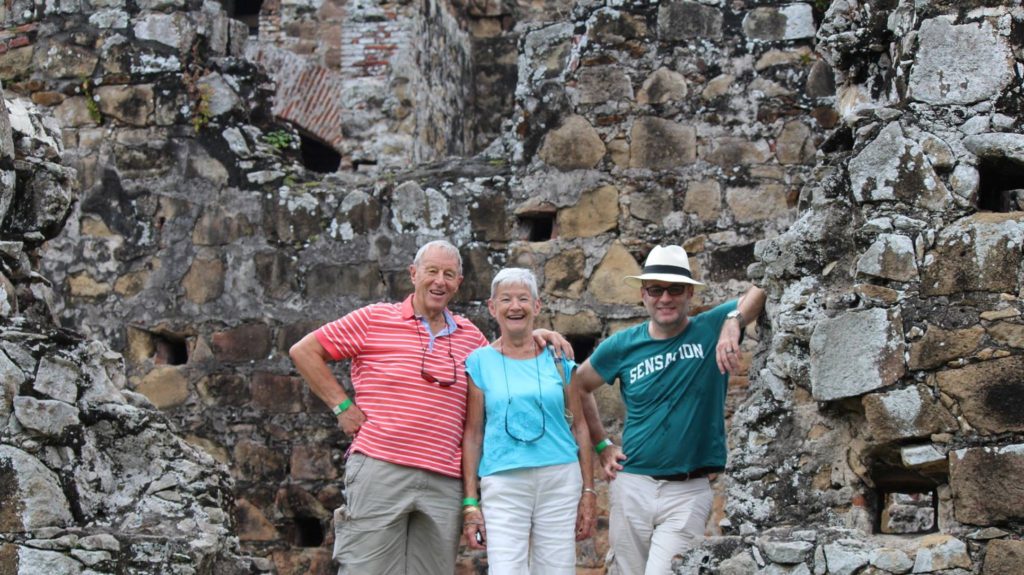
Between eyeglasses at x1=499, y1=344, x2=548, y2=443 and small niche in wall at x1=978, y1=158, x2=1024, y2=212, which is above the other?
small niche in wall at x1=978, y1=158, x2=1024, y2=212

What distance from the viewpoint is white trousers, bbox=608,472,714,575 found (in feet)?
18.9

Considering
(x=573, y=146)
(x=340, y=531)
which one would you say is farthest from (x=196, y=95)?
(x=340, y=531)

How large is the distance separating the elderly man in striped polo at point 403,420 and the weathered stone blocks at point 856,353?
1.06m

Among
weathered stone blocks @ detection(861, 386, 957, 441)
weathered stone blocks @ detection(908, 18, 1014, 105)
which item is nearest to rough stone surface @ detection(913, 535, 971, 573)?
weathered stone blocks @ detection(861, 386, 957, 441)

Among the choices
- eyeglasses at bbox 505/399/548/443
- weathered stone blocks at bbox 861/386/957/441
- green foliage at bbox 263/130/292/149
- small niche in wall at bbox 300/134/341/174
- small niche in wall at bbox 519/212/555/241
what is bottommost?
eyeglasses at bbox 505/399/548/443

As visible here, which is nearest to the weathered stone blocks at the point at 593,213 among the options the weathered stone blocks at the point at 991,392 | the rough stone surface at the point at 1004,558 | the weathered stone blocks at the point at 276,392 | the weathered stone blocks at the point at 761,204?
the weathered stone blocks at the point at 761,204

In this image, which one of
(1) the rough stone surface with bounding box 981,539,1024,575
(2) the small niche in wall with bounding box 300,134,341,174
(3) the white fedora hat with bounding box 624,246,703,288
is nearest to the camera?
(1) the rough stone surface with bounding box 981,539,1024,575

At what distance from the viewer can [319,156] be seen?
13.9 meters

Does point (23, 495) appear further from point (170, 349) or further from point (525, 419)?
point (170, 349)

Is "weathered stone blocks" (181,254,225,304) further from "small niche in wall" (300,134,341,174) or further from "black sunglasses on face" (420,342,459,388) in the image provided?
"small niche in wall" (300,134,341,174)

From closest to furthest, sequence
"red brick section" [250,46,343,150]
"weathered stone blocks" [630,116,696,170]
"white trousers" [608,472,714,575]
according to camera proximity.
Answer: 1. "white trousers" [608,472,714,575]
2. "weathered stone blocks" [630,116,696,170]
3. "red brick section" [250,46,343,150]

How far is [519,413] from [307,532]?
294 cm

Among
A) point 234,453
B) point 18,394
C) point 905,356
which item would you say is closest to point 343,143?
point 234,453

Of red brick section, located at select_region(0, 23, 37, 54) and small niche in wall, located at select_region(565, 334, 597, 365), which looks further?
red brick section, located at select_region(0, 23, 37, 54)
